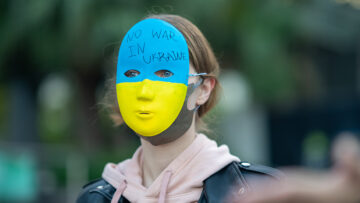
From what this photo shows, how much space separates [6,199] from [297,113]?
12.4 meters

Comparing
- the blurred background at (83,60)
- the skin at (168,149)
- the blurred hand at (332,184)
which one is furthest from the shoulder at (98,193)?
the blurred background at (83,60)

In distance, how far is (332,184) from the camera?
1056 mm

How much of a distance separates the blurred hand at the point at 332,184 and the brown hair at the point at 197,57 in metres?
1.44

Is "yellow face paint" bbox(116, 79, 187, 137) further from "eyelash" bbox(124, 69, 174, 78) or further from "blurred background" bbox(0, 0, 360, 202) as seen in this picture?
"blurred background" bbox(0, 0, 360, 202)

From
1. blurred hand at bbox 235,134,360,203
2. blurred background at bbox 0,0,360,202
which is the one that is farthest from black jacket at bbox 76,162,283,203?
blurred background at bbox 0,0,360,202

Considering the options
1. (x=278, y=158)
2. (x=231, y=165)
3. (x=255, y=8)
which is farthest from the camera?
(x=278, y=158)

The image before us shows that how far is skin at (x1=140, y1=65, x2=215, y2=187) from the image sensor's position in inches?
96.8

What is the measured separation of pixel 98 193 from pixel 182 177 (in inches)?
18.5

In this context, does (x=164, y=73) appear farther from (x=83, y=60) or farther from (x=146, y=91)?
(x=83, y=60)

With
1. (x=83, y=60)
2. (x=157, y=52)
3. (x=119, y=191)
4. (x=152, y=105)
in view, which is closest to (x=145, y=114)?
(x=152, y=105)

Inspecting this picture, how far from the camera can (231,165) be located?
2377 millimetres

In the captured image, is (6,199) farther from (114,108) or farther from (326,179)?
(326,179)

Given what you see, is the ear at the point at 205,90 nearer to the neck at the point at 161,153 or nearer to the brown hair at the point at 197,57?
the brown hair at the point at 197,57

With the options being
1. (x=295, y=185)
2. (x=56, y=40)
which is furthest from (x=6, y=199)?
(x=295, y=185)
